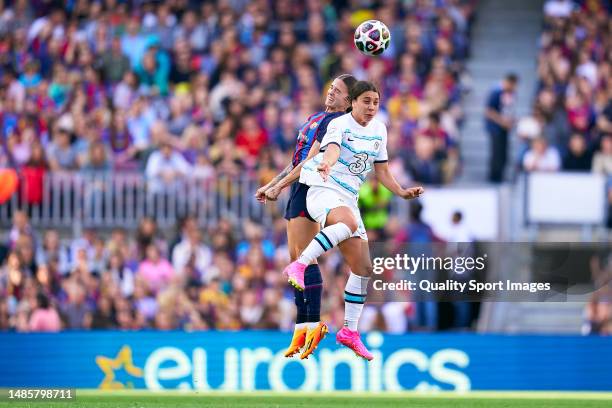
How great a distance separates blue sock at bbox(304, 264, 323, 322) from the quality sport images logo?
4.47 meters

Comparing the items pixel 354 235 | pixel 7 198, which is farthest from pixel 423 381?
pixel 7 198

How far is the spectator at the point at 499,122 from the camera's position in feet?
73.0

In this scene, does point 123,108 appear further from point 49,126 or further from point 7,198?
point 7,198

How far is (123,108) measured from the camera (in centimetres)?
2330

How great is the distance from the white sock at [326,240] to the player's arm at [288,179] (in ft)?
1.59

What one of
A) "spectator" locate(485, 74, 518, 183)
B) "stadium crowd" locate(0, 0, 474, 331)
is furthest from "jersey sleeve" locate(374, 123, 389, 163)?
"spectator" locate(485, 74, 518, 183)

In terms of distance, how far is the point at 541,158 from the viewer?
840 inches

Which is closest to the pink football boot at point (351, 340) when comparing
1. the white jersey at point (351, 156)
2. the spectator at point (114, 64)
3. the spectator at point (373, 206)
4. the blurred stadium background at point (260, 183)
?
the white jersey at point (351, 156)

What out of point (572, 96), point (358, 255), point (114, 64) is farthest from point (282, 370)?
point (114, 64)

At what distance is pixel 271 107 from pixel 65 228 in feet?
11.2

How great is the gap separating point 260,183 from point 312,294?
791 cm

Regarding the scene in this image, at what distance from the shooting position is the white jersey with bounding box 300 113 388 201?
501 inches

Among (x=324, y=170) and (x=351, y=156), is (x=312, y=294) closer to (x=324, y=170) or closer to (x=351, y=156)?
(x=351, y=156)

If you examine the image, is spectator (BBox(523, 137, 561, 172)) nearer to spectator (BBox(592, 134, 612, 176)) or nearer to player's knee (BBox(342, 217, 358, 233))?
spectator (BBox(592, 134, 612, 176))
